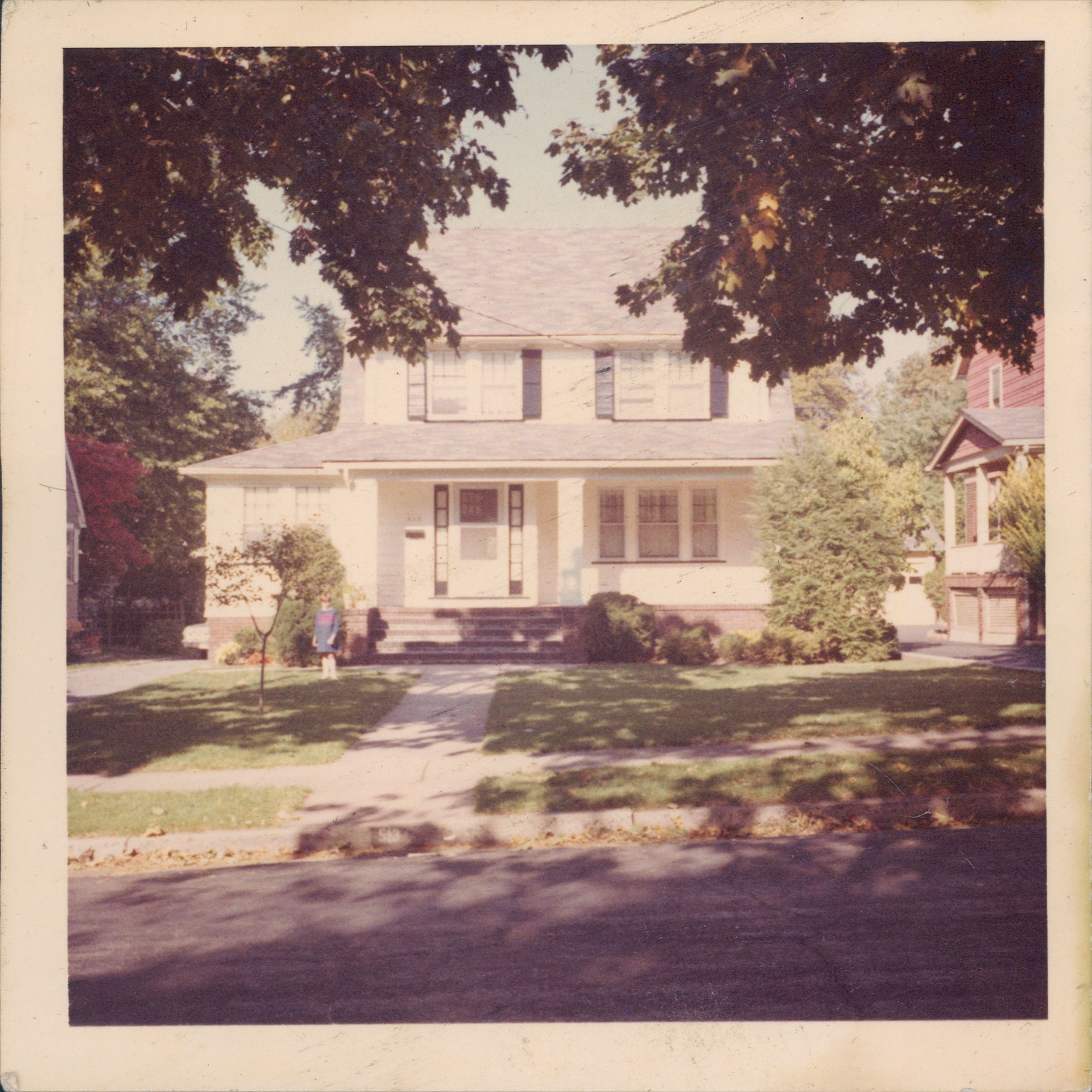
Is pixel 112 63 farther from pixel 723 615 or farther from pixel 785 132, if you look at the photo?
pixel 723 615

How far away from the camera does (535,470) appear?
14.8ft

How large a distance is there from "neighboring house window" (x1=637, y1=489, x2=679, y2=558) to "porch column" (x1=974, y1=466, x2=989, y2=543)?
1510 mm

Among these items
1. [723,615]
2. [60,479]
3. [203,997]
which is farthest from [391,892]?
[60,479]

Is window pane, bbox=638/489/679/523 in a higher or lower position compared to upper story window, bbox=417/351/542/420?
lower

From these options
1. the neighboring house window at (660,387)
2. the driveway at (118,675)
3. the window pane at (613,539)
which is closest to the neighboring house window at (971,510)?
the neighboring house window at (660,387)

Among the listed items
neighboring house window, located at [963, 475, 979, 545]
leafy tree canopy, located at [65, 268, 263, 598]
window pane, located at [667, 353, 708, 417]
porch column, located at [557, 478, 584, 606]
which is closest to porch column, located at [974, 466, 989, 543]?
neighboring house window, located at [963, 475, 979, 545]

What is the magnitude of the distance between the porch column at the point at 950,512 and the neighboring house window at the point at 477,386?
217 cm

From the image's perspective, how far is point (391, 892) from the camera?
455cm

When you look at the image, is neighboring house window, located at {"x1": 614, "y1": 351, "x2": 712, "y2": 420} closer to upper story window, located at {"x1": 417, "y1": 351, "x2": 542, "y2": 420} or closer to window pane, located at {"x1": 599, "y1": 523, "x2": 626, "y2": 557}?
upper story window, located at {"x1": 417, "y1": 351, "x2": 542, "y2": 420}

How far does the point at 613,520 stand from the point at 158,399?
247 centimetres

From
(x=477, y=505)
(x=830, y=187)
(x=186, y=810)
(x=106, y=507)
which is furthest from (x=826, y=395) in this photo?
(x=186, y=810)

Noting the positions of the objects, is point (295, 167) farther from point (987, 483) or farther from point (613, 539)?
point (987, 483)

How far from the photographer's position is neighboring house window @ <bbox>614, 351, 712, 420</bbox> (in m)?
3.89

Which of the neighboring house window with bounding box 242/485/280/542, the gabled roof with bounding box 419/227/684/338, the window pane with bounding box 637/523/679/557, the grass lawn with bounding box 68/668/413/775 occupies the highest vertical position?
the gabled roof with bounding box 419/227/684/338
